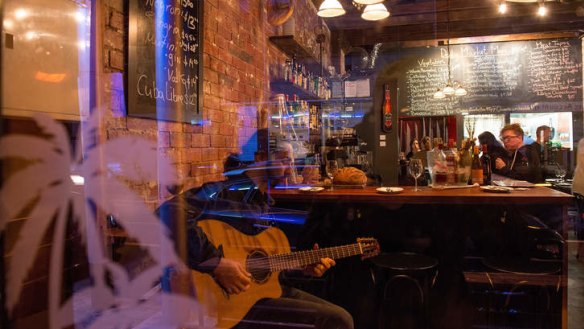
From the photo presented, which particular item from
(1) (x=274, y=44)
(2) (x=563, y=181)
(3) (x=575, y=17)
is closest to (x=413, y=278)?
(1) (x=274, y=44)

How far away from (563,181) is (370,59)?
3405 millimetres

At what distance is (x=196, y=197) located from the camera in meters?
1.87

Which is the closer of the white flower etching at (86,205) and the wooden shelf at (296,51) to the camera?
the white flower etching at (86,205)

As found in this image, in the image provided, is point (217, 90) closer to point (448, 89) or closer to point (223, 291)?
point (223, 291)

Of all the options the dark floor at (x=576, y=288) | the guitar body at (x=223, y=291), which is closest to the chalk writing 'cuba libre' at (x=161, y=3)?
the guitar body at (x=223, y=291)

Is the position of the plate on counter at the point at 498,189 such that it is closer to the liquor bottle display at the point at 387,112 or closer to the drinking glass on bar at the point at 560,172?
the drinking glass on bar at the point at 560,172

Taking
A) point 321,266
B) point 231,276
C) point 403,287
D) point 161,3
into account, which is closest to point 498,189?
point 403,287

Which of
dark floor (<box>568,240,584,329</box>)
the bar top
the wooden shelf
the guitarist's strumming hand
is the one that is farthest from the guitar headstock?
the wooden shelf

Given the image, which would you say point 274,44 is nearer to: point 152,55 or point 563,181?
point 152,55

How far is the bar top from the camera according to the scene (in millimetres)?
2037

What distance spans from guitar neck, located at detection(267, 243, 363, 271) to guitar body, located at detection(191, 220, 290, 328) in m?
0.03

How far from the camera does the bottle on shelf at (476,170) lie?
2.61m

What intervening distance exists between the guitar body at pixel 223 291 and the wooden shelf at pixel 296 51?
2.26m

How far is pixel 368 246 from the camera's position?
2.01 m
